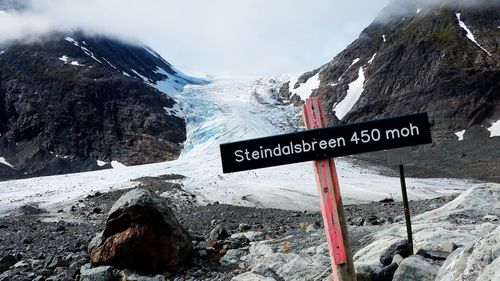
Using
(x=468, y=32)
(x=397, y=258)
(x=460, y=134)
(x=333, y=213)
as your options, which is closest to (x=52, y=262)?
(x=397, y=258)

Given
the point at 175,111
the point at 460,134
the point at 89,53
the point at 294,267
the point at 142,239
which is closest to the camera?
the point at 294,267

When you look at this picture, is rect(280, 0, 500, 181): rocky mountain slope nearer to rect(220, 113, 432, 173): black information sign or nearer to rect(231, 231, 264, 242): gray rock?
rect(231, 231, 264, 242): gray rock

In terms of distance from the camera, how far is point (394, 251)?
26.7 ft

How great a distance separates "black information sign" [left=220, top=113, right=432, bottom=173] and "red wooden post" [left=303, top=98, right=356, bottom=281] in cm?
15

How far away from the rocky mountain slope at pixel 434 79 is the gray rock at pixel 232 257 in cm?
4621

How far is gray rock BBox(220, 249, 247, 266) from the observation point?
41.8 feet

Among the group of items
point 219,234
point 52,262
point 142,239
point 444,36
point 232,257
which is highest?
point 444,36

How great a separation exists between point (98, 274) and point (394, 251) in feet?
23.0

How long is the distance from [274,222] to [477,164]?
44.6 m

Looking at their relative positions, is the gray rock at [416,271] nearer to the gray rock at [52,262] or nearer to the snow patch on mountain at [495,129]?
the gray rock at [52,262]

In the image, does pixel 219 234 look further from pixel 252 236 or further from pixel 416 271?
pixel 416 271

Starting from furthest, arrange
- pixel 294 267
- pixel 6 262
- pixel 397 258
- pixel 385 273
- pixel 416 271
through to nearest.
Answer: pixel 6 262 < pixel 294 267 < pixel 397 258 < pixel 385 273 < pixel 416 271

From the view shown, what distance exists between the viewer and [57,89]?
9275 cm

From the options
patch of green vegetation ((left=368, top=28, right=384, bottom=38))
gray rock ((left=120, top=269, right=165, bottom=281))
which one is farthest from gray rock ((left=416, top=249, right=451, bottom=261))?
patch of green vegetation ((left=368, top=28, right=384, bottom=38))
